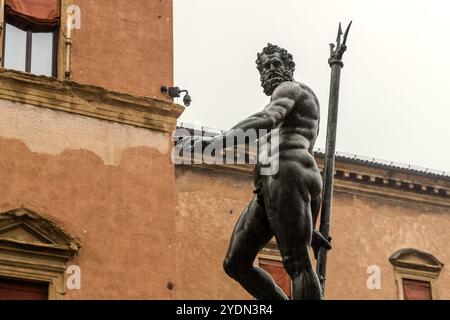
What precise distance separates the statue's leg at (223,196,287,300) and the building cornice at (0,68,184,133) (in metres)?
11.7

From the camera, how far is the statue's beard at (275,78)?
8.69m

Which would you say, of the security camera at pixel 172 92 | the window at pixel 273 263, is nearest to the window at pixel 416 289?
the window at pixel 273 263

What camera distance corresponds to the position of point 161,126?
2098 cm

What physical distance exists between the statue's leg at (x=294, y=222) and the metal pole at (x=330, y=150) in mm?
220

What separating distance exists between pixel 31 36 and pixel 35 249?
3.16 m

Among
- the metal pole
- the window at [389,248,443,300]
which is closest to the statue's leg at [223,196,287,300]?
the metal pole

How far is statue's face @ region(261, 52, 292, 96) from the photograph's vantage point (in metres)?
8.70

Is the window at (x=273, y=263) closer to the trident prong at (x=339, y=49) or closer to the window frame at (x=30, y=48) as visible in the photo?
the window frame at (x=30, y=48)

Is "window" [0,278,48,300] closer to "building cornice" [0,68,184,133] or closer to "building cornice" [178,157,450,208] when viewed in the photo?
"building cornice" [0,68,184,133]

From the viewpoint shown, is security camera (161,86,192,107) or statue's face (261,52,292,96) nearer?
statue's face (261,52,292,96)

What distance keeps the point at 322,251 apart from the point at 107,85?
12534 mm

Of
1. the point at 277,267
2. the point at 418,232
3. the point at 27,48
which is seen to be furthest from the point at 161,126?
the point at 418,232

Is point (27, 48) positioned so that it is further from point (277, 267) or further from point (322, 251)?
point (322, 251)

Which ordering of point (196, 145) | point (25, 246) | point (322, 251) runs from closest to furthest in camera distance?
1. point (196, 145)
2. point (322, 251)
3. point (25, 246)
